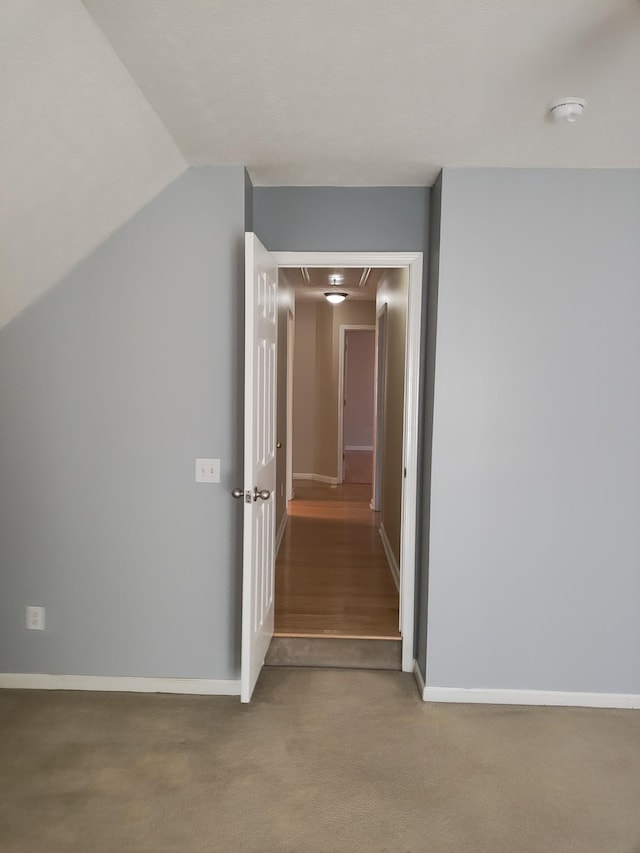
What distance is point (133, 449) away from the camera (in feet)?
9.68

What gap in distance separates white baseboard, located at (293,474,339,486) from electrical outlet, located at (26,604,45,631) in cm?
534

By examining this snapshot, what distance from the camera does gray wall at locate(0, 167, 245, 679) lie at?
9.48 ft

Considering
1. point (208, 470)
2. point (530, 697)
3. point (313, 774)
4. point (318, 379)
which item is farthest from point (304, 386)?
point (313, 774)

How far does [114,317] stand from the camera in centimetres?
291

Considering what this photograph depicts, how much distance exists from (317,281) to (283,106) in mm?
4397

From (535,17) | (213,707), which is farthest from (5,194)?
(213,707)

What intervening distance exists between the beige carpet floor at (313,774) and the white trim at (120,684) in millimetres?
50

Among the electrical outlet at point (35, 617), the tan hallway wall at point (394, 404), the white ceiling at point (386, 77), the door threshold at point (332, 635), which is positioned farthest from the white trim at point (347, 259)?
the electrical outlet at point (35, 617)

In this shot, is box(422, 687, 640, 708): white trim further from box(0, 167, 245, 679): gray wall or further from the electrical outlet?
the electrical outlet

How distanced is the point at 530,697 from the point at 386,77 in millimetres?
2652

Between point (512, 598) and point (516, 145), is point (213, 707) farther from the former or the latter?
point (516, 145)

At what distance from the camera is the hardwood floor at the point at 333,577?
3490 mm

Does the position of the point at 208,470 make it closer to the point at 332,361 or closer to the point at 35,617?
the point at 35,617

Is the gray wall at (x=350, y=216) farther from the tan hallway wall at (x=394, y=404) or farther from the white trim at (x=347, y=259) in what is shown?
the tan hallway wall at (x=394, y=404)
